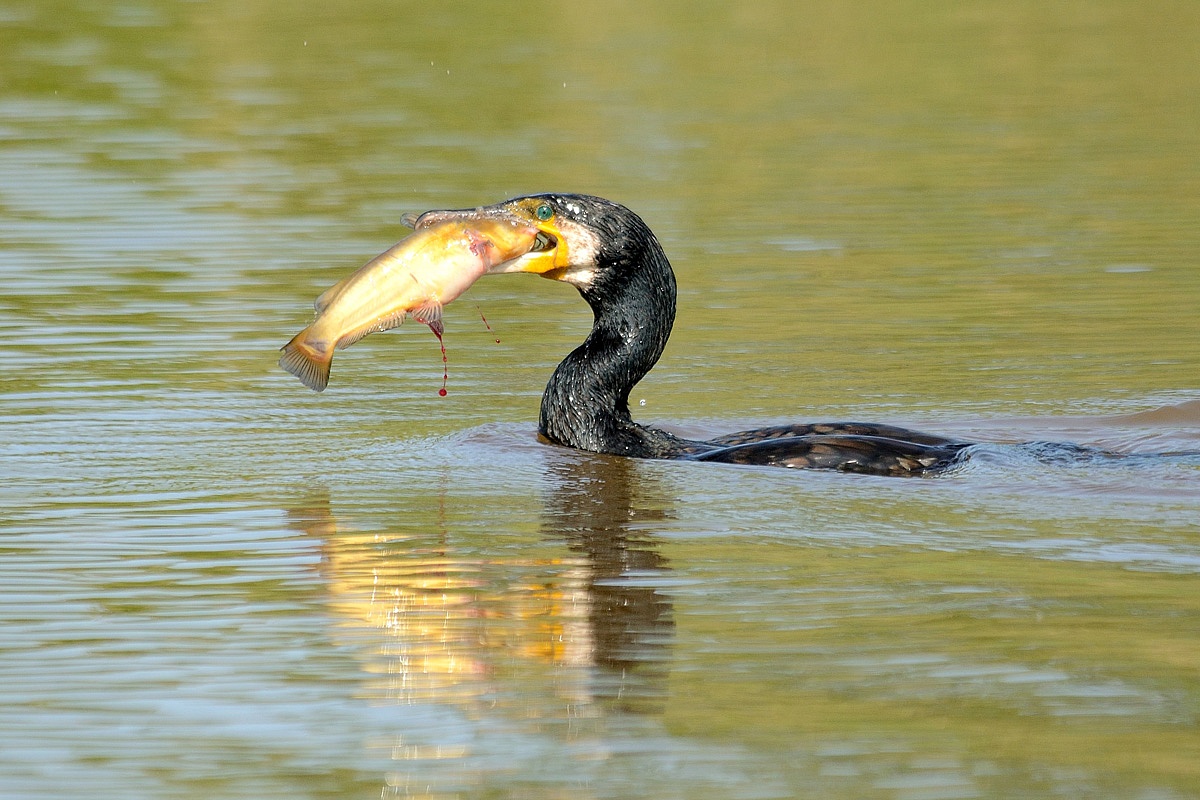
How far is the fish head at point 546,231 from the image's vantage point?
25.5ft

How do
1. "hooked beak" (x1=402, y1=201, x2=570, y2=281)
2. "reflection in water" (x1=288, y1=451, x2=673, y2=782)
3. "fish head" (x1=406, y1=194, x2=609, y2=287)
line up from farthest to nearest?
1. "fish head" (x1=406, y1=194, x2=609, y2=287)
2. "hooked beak" (x1=402, y1=201, x2=570, y2=281)
3. "reflection in water" (x1=288, y1=451, x2=673, y2=782)

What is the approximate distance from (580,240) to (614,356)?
59 centimetres

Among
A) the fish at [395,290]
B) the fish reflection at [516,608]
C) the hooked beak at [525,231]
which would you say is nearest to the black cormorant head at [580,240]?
the hooked beak at [525,231]

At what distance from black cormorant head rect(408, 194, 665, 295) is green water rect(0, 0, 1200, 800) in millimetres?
813

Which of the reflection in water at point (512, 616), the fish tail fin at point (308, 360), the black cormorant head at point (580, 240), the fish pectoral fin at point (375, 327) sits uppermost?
the black cormorant head at point (580, 240)

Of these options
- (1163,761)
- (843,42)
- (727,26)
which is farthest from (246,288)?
(727,26)

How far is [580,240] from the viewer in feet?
27.3

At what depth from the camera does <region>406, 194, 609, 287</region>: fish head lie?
7.78 m

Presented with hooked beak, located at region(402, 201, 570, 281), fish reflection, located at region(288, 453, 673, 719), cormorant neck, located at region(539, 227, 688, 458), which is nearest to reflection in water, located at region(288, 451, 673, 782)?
fish reflection, located at region(288, 453, 673, 719)

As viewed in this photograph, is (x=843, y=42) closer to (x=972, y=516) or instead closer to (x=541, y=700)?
(x=972, y=516)

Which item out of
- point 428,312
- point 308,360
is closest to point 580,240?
point 428,312

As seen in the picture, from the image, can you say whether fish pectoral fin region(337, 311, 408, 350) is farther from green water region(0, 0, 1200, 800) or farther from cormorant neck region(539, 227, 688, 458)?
cormorant neck region(539, 227, 688, 458)

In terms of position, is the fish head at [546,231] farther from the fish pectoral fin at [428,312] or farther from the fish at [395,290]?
the fish pectoral fin at [428,312]

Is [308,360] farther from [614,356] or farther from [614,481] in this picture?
[614,356]
